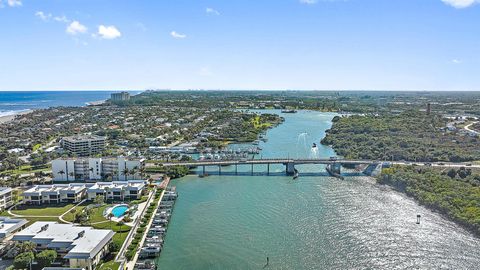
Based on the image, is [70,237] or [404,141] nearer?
[70,237]

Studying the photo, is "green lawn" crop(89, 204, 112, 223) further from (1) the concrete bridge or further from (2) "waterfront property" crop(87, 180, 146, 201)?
(1) the concrete bridge

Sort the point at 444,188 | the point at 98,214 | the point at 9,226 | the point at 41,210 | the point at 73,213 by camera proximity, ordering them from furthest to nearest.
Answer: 1. the point at 444,188
2. the point at 41,210
3. the point at 73,213
4. the point at 98,214
5. the point at 9,226

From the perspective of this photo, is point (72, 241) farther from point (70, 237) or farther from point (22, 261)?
point (22, 261)

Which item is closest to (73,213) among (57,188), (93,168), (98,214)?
(98,214)

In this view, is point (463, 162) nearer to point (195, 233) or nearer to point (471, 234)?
point (471, 234)

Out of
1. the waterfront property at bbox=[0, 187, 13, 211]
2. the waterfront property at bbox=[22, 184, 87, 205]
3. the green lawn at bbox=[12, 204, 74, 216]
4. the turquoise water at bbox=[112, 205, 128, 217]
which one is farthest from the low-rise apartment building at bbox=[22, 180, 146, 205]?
the turquoise water at bbox=[112, 205, 128, 217]

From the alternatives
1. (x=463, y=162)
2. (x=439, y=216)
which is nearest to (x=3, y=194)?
(x=439, y=216)

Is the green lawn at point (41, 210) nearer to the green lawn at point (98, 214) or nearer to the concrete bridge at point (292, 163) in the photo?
the green lawn at point (98, 214)
